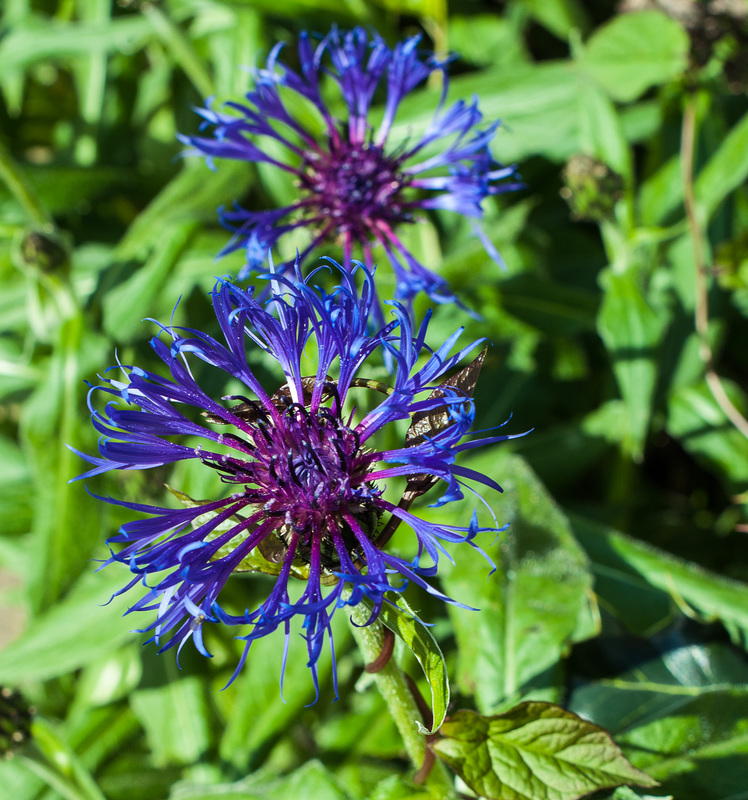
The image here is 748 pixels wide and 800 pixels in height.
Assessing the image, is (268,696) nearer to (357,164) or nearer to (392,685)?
(392,685)

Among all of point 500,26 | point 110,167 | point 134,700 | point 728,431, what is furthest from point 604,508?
point 110,167

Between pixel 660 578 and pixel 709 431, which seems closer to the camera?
pixel 660 578

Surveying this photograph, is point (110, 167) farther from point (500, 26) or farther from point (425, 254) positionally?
point (500, 26)

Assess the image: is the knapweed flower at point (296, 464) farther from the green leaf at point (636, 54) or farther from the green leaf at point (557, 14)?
the green leaf at point (557, 14)

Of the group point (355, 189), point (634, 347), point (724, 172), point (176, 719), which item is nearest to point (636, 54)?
point (724, 172)

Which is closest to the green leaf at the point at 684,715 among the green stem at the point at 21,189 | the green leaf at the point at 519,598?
the green leaf at the point at 519,598

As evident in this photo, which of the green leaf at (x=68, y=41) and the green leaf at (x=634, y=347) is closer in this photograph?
the green leaf at (x=634, y=347)
